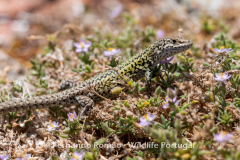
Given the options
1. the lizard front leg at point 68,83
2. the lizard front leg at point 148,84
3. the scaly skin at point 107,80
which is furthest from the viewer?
the lizard front leg at point 68,83

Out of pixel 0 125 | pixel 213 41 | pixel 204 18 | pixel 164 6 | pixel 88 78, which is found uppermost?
pixel 164 6

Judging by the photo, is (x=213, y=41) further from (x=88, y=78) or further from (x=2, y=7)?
(x=2, y=7)

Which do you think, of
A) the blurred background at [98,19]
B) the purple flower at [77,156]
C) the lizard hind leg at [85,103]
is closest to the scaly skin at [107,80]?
the lizard hind leg at [85,103]

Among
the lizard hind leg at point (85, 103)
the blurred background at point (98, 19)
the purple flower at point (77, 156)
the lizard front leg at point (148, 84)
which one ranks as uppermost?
the blurred background at point (98, 19)

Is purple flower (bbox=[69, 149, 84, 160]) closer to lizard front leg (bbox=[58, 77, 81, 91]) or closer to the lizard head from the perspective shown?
lizard front leg (bbox=[58, 77, 81, 91])

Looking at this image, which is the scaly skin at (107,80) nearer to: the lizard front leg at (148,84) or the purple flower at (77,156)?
the lizard front leg at (148,84)

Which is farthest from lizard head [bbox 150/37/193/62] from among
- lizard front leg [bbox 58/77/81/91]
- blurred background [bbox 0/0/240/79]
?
blurred background [bbox 0/0/240/79]

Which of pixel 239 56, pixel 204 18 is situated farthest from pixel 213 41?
pixel 204 18
